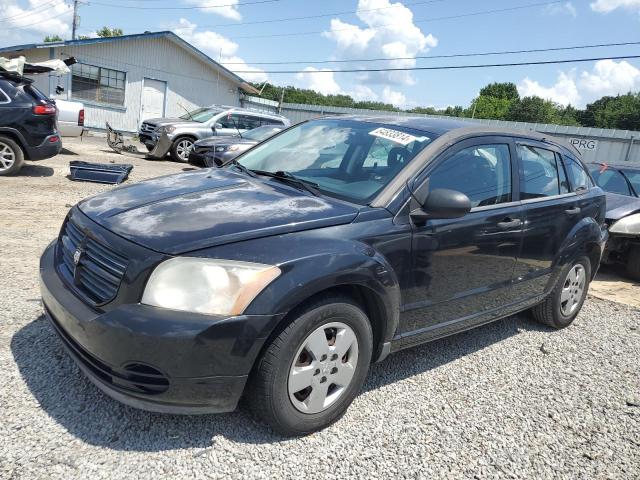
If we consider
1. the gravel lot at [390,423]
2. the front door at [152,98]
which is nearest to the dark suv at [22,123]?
the gravel lot at [390,423]

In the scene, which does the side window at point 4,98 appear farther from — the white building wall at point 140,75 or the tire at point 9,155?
the white building wall at point 140,75

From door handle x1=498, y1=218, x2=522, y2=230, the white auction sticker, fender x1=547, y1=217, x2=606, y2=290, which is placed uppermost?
the white auction sticker

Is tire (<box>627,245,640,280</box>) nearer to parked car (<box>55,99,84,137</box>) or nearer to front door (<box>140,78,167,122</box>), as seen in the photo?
parked car (<box>55,99,84,137</box>)

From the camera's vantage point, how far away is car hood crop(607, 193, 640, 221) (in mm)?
6398

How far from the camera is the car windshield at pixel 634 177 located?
7.46m

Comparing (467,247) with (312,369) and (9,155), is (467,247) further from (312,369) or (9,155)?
(9,155)

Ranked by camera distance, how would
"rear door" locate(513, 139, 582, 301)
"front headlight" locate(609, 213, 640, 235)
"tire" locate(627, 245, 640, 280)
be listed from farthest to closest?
"tire" locate(627, 245, 640, 280) < "front headlight" locate(609, 213, 640, 235) < "rear door" locate(513, 139, 582, 301)

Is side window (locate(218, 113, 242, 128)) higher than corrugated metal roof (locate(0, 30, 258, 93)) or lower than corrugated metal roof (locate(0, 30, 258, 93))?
lower

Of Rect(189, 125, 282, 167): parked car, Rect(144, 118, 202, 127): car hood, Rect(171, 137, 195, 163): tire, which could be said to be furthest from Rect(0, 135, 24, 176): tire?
Rect(144, 118, 202, 127): car hood

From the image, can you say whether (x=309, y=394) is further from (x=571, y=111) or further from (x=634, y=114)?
(x=571, y=111)

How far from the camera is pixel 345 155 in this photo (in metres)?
3.50

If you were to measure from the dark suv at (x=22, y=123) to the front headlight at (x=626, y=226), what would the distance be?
9205 millimetres

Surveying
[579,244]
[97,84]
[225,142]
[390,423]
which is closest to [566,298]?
[579,244]

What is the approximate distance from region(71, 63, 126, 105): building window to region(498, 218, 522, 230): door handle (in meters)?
22.5
